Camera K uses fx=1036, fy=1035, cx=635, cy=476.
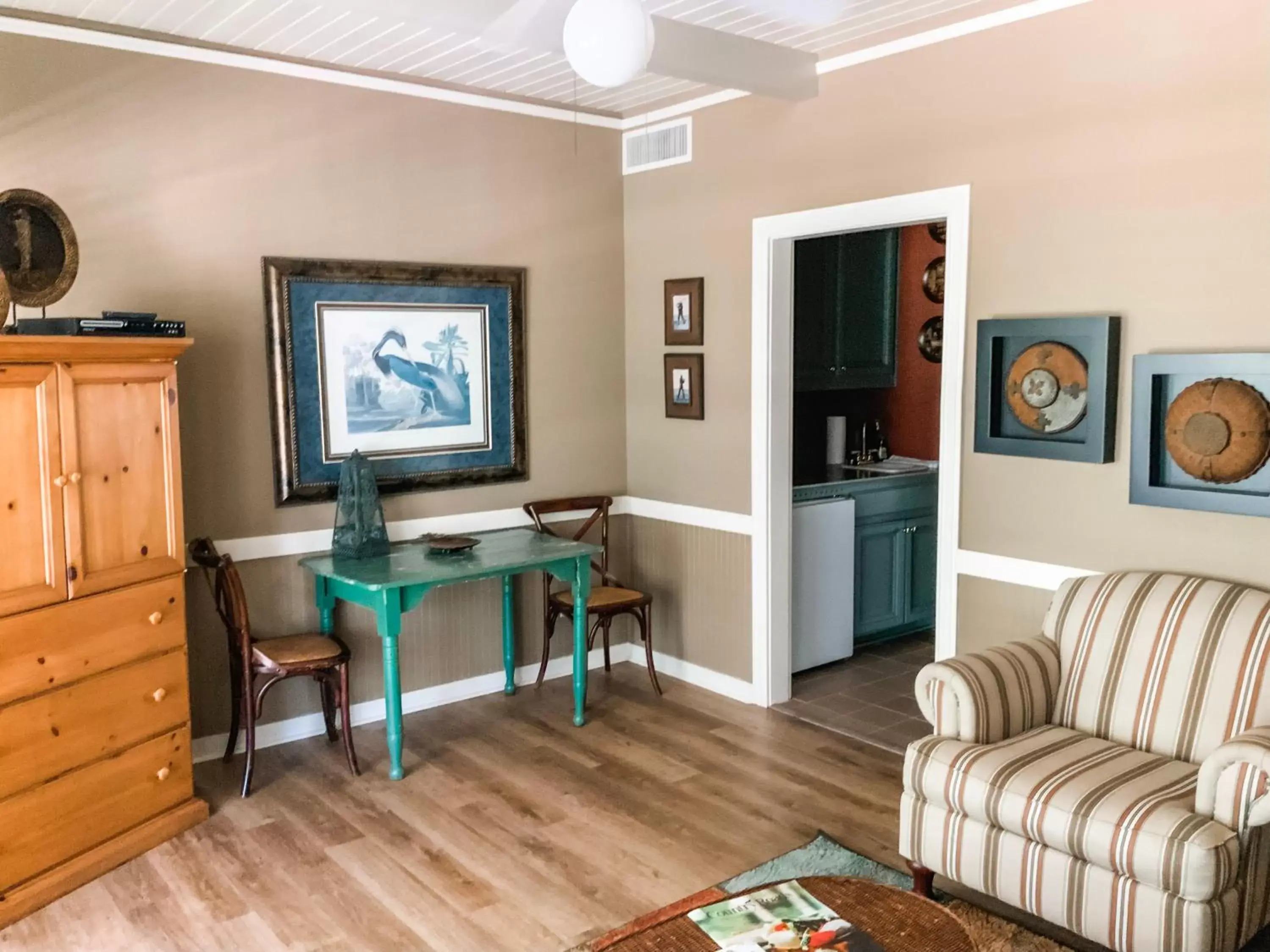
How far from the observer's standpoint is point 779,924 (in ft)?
6.90

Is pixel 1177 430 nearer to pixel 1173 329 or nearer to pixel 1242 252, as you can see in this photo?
pixel 1173 329

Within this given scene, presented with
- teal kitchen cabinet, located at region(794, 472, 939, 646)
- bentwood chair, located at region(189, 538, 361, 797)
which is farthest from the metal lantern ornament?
teal kitchen cabinet, located at region(794, 472, 939, 646)

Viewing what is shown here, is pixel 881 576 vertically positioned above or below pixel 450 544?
below

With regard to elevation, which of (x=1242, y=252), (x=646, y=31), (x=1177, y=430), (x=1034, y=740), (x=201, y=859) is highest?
(x=646, y=31)

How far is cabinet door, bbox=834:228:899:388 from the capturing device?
5555 mm

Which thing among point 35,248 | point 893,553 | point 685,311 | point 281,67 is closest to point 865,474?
→ point 893,553

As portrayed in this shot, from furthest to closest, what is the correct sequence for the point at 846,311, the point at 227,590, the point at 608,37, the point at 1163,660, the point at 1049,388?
the point at 846,311
the point at 227,590
the point at 1049,388
the point at 1163,660
the point at 608,37

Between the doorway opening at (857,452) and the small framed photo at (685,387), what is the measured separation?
347 mm

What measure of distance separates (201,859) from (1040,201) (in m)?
3.42

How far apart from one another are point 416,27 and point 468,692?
2806 mm

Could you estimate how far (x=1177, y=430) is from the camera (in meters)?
3.05

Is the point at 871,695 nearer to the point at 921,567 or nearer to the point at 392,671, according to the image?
the point at 921,567

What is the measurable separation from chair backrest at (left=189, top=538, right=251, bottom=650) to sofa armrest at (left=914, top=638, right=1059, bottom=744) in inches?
89.4

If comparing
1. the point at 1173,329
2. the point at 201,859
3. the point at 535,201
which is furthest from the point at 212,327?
the point at 1173,329
